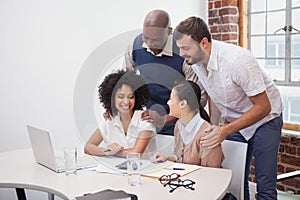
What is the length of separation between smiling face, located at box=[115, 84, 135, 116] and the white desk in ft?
1.20

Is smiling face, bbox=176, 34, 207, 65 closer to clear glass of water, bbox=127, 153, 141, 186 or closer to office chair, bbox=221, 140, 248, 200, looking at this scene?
office chair, bbox=221, 140, 248, 200

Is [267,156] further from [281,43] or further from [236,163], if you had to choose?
[281,43]

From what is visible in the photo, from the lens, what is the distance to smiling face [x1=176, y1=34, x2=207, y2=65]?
2211mm

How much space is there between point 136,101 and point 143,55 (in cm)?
39

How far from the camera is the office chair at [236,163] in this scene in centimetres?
210

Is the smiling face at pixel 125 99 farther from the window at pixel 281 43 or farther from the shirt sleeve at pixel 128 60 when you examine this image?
the window at pixel 281 43

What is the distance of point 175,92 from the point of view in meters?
2.23

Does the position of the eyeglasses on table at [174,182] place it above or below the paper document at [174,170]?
above

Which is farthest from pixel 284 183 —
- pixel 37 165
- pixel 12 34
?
pixel 12 34

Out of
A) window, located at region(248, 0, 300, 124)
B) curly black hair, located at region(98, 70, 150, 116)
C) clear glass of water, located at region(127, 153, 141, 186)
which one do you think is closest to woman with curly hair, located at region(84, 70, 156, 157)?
curly black hair, located at region(98, 70, 150, 116)

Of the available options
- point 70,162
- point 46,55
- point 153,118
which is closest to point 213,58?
point 153,118

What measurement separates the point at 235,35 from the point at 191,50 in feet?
5.34

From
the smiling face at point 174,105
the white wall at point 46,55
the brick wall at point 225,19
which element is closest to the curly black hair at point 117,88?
the smiling face at point 174,105

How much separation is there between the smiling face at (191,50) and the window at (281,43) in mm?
1348
